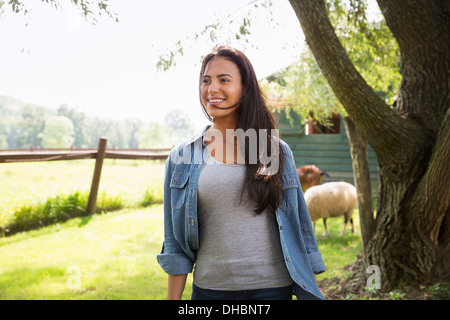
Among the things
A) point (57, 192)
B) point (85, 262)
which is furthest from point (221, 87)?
point (57, 192)

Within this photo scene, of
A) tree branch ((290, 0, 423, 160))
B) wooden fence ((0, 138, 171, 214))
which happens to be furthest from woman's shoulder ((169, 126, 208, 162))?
wooden fence ((0, 138, 171, 214))

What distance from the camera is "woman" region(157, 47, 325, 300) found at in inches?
69.7

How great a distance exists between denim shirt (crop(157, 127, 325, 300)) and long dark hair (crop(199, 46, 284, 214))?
2.5 inches

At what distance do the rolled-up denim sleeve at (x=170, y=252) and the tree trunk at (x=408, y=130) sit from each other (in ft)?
8.27

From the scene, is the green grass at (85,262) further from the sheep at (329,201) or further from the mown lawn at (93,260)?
the sheep at (329,201)

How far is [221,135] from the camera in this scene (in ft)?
6.52

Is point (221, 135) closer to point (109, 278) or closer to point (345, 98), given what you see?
point (345, 98)

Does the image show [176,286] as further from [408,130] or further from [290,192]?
[408,130]

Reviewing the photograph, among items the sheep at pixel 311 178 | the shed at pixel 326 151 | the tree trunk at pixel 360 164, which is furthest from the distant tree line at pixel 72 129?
the tree trunk at pixel 360 164

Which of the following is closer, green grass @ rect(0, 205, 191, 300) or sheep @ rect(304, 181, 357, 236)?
green grass @ rect(0, 205, 191, 300)

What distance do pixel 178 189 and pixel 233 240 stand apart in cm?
37

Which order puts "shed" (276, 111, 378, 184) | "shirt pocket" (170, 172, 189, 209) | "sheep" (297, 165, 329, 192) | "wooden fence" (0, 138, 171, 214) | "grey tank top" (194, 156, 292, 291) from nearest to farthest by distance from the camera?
"grey tank top" (194, 156, 292, 291)
"shirt pocket" (170, 172, 189, 209)
"wooden fence" (0, 138, 171, 214)
"sheep" (297, 165, 329, 192)
"shed" (276, 111, 378, 184)

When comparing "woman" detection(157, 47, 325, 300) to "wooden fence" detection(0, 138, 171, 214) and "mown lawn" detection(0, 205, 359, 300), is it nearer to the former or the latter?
"mown lawn" detection(0, 205, 359, 300)

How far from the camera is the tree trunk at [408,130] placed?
379 centimetres
